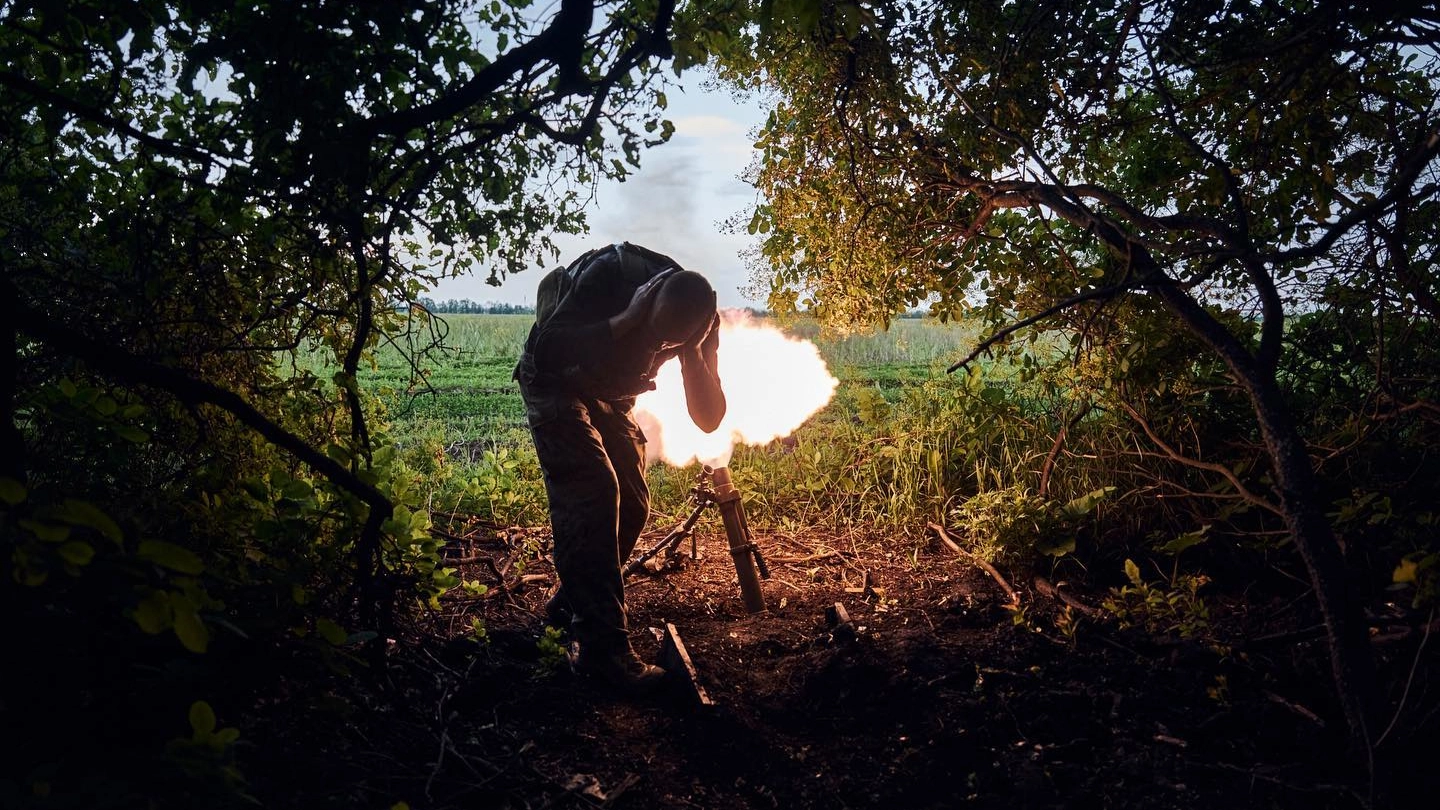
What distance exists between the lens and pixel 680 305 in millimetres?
3633

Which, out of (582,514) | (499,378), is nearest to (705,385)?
(582,514)

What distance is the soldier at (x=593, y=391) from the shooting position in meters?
3.79

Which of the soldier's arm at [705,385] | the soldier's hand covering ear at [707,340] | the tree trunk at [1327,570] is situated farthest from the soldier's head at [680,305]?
the tree trunk at [1327,570]

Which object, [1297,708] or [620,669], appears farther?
[620,669]

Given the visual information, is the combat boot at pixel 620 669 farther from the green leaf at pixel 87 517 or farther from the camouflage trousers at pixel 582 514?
the green leaf at pixel 87 517

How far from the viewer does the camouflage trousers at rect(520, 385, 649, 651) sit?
3.88 meters

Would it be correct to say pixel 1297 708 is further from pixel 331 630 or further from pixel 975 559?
pixel 331 630

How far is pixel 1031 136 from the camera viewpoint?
4.07 meters

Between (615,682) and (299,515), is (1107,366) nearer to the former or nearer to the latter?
(615,682)

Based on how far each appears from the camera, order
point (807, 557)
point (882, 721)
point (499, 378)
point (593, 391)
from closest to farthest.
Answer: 1. point (882, 721)
2. point (593, 391)
3. point (807, 557)
4. point (499, 378)

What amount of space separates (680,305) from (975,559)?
2.70m

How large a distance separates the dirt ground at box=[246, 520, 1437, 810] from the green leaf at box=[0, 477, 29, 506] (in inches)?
47.8

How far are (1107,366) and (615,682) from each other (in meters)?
3.32

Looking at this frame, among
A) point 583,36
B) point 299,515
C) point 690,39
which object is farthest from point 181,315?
point 690,39
